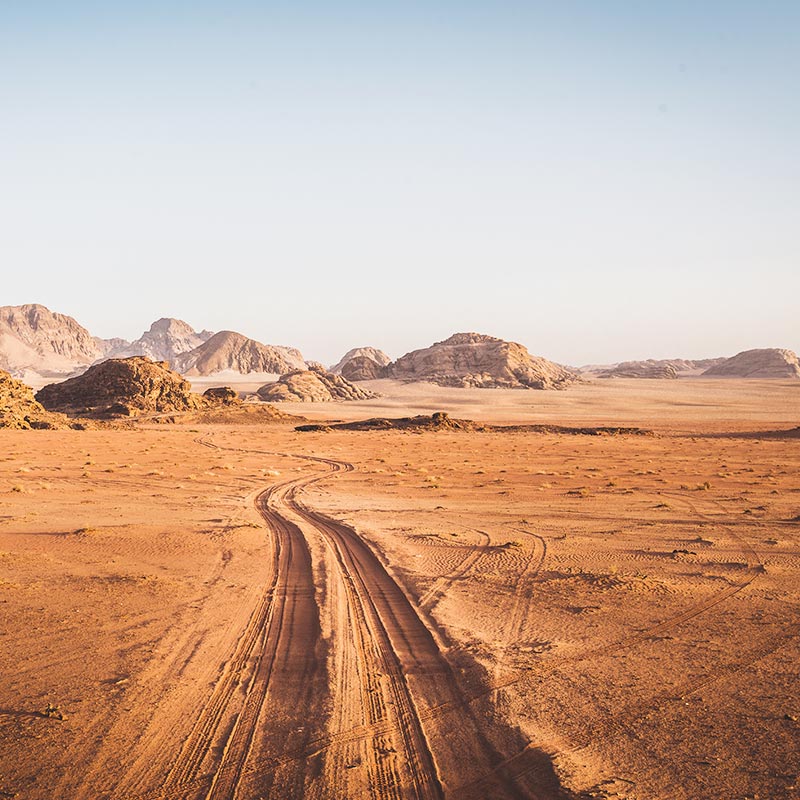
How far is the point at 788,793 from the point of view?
4.73 meters

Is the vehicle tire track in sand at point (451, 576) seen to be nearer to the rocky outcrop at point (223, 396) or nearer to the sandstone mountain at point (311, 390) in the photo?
the rocky outcrop at point (223, 396)

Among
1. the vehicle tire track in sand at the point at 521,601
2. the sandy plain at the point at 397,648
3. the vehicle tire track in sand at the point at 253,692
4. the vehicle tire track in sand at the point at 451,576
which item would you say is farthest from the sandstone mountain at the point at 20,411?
the vehicle tire track in sand at the point at 253,692

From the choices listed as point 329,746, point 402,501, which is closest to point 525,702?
point 329,746

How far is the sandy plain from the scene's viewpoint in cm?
505

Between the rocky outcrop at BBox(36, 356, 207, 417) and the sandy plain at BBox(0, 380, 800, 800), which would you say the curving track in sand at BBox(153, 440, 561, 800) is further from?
the rocky outcrop at BBox(36, 356, 207, 417)

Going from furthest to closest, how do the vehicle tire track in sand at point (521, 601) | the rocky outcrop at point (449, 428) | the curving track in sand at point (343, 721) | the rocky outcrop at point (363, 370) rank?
the rocky outcrop at point (363, 370) → the rocky outcrop at point (449, 428) → the vehicle tire track in sand at point (521, 601) → the curving track in sand at point (343, 721)

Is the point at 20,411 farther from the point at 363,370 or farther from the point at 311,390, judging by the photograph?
the point at 363,370

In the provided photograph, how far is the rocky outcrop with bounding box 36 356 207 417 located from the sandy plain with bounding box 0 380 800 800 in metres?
58.8

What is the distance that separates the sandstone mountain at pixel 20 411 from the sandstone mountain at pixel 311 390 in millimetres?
61802

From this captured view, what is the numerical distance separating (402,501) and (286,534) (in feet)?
21.1

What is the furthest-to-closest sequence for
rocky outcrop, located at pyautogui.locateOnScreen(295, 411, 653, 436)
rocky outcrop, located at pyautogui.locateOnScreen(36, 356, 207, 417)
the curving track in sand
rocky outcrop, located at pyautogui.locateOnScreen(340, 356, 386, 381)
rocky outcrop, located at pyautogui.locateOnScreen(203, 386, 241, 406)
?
rocky outcrop, located at pyautogui.locateOnScreen(340, 356, 386, 381) → rocky outcrop, located at pyautogui.locateOnScreen(203, 386, 241, 406) → rocky outcrop, located at pyautogui.locateOnScreen(36, 356, 207, 417) → rocky outcrop, located at pyautogui.locateOnScreen(295, 411, 653, 436) → the curving track in sand

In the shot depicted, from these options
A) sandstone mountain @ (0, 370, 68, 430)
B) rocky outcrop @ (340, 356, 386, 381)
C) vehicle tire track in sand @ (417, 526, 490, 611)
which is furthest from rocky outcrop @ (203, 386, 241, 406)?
rocky outcrop @ (340, 356, 386, 381)

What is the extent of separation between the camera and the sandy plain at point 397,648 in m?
5.05

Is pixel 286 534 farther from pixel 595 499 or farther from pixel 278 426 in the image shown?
pixel 278 426
